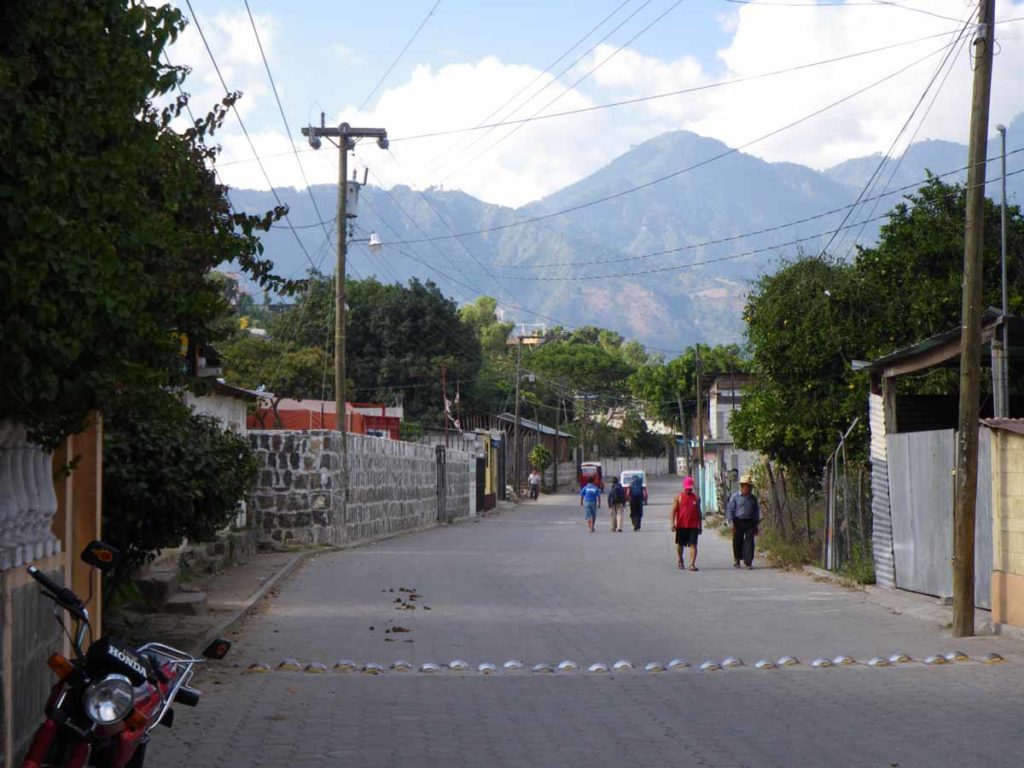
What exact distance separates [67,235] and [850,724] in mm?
6026

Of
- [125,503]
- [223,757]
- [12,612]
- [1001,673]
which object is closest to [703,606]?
[1001,673]

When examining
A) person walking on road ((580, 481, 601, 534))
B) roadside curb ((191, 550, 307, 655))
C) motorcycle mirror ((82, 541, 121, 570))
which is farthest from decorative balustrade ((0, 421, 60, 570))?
person walking on road ((580, 481, 601, 534))

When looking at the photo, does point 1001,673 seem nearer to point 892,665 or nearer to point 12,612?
point 892,665

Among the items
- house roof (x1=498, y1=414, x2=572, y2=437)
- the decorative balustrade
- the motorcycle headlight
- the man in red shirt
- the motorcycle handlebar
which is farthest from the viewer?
house roof (x1=498, y1=414, x2=572, y2=437)

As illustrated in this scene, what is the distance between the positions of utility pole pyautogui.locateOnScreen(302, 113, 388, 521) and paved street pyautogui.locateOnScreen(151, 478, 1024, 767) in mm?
10587

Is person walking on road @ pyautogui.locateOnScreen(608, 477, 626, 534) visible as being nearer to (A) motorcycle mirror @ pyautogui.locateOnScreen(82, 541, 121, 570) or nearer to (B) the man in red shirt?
(B) the man in red shirt

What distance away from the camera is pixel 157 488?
12.5m

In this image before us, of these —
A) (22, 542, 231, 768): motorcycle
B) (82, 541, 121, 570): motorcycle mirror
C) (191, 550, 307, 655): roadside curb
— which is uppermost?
(82, 541, 121, 570): motorcycle mirror

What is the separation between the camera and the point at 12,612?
6.92m

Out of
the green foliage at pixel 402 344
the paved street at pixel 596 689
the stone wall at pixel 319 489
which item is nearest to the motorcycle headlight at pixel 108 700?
the paved street at pixel 596 689

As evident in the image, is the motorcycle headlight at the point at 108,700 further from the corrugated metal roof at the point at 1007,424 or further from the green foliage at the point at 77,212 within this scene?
the corrugated metal roof at the point at 1007,424

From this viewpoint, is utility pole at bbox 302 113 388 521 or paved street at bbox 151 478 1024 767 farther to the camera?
utility pole at bbox 302 113 388 521

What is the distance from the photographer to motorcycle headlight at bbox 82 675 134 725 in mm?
5578

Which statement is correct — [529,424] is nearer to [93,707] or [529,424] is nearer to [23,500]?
[23,500]
